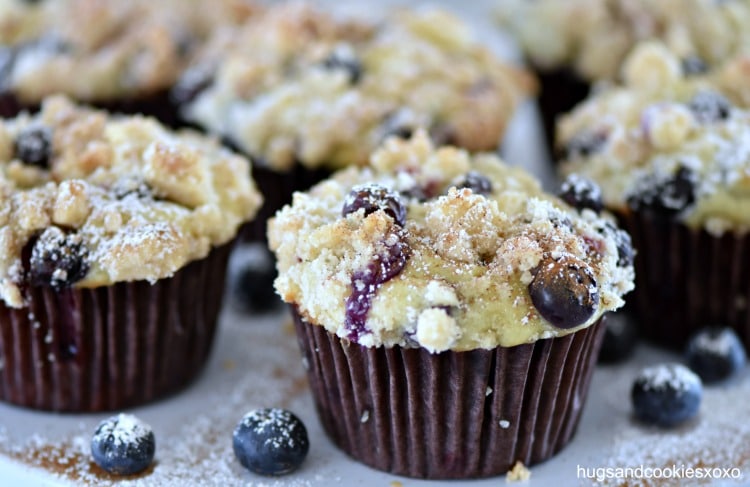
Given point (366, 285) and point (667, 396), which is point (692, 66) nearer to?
point (667, 396)

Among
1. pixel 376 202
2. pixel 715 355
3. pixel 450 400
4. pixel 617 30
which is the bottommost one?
pixel 715 355

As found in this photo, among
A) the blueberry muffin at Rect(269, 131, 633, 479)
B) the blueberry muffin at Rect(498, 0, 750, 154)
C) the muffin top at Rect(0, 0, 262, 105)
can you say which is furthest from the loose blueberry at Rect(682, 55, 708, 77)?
the muffin top at Rect(0, 0, 262, 105)

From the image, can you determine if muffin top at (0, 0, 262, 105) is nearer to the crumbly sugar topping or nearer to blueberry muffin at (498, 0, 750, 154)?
blueberry muffin at (498, 0, 750, 154)

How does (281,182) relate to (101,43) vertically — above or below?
below

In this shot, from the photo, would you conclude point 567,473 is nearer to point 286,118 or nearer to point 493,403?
point 493,403

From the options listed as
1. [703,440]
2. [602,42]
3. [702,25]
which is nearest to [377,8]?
[602,42]

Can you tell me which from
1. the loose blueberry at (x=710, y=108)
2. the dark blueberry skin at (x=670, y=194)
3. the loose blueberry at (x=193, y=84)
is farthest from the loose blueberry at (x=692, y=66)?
the loose blueberry at (x=193, y=84)

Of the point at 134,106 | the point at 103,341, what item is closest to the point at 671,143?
the point at 103,341
